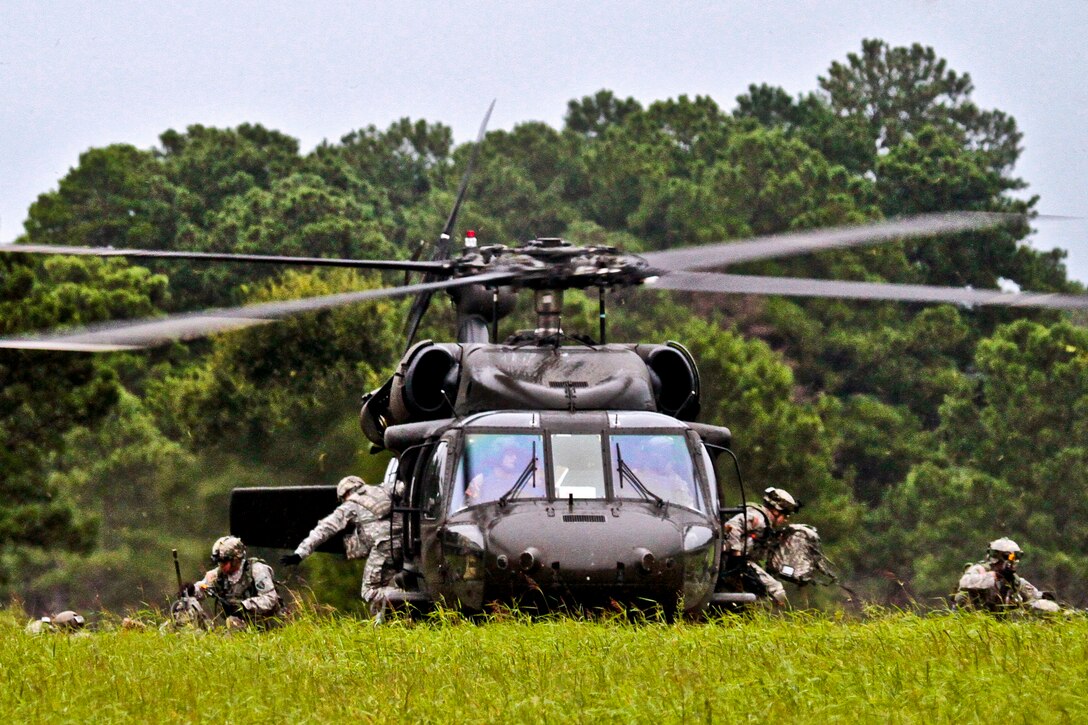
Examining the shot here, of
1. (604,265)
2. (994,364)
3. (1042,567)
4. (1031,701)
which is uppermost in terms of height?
(604,265)

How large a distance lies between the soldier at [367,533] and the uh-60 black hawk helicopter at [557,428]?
0.32 meters

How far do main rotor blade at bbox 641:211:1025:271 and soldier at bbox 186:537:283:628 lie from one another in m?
3.86

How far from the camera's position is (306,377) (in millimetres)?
39188

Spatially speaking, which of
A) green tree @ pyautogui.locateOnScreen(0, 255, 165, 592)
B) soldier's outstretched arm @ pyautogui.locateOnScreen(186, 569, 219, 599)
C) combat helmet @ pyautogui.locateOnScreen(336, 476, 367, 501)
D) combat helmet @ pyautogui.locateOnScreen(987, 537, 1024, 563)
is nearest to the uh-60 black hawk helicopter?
combat helmet @ pyautogui.locateOnScreen(336, 476, 367, 501)

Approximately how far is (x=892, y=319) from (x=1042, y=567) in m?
13.2

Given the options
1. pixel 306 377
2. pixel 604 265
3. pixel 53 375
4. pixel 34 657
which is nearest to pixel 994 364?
pixel 306 377

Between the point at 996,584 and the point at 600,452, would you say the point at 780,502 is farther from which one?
the point at 600,452

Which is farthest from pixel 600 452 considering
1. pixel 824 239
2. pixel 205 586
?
pixel 205 586

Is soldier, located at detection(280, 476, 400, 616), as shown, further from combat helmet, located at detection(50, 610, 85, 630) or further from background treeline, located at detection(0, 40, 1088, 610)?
background treeline, located at detection(0, 40, 1088, 610)

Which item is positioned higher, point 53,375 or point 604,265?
point 604,265

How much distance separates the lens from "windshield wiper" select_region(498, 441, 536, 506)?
42.1 ft

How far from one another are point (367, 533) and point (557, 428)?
246 centimetres

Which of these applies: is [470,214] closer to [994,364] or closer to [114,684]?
[994,364]

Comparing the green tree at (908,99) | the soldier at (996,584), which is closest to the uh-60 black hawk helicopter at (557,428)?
the soldier at (996,584)
